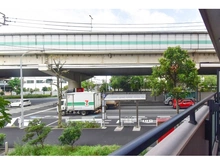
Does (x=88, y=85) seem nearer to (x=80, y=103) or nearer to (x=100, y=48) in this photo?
(x=80, y=103)

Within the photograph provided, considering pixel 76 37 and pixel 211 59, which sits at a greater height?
pixel 76 37

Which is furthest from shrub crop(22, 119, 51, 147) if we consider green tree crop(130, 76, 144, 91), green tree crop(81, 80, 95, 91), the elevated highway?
green tree crop(81, 80, 95, 91)

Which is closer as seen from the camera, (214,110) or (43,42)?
(214,110)

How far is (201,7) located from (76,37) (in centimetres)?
898

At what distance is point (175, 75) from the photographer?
7105mm

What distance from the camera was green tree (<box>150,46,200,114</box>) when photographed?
7.02 metres

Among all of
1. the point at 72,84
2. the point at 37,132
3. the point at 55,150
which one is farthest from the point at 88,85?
the point at 55,150

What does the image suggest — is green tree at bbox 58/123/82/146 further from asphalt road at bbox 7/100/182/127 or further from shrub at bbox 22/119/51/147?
asphalt road at bbox 7/100/182/127
